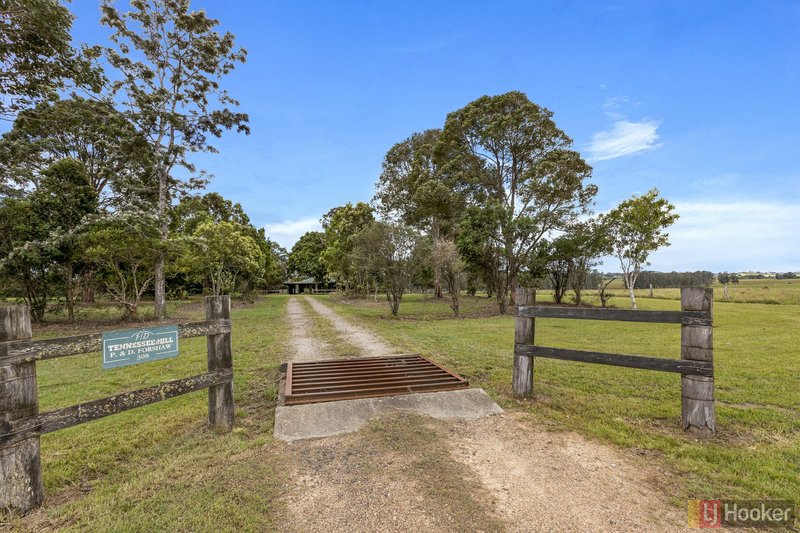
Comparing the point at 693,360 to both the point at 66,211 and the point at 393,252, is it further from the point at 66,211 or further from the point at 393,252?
the point at 66,211

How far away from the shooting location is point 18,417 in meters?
2.53

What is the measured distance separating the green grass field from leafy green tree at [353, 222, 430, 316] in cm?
880

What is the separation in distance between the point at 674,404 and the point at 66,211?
20.7 m

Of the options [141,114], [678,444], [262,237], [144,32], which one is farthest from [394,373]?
[262,237]

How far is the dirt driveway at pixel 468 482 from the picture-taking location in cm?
235

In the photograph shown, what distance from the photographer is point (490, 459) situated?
320 cm

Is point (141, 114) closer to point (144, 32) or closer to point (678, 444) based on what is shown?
point (144, 32)

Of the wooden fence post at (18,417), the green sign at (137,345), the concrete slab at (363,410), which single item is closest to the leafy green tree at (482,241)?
the concrete slab at (363,410)

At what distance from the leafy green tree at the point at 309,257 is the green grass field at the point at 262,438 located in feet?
158

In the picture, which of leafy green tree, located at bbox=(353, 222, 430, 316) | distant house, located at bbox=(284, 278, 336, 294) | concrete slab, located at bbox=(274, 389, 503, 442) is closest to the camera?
concrete slab, located at bbox=(274, 389, 503, 442)

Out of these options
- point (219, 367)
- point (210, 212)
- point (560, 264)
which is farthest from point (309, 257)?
point (219, 367)

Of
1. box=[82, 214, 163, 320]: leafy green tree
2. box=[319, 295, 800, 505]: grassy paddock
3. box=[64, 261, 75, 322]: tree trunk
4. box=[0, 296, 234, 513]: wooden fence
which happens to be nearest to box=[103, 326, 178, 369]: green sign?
box=[0, 296, 234, 513]: wooden fence

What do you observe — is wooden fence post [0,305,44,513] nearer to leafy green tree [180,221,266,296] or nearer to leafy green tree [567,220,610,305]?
leafy green tree [180,221,266,296]

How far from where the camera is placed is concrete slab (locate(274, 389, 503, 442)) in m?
3.83
